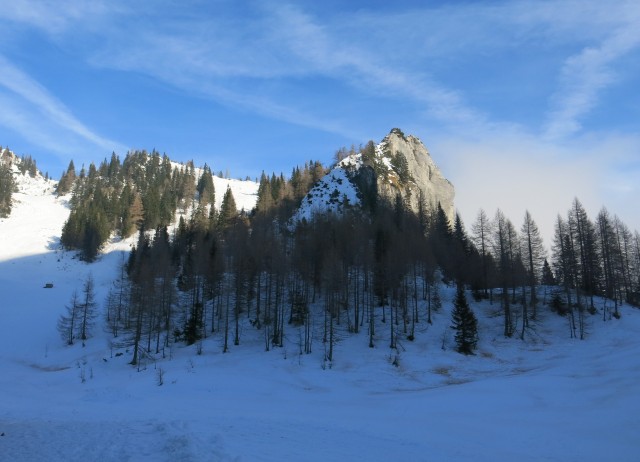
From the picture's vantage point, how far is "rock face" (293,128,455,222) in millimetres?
100562

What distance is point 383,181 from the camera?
4328 inches

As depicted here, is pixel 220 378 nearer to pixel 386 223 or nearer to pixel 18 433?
pixel 18 433

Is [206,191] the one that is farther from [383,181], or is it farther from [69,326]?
[69,326]

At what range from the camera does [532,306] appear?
56.7 m

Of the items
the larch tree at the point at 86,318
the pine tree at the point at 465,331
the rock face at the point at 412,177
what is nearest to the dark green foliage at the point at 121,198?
the larch tree at the point at 86,318

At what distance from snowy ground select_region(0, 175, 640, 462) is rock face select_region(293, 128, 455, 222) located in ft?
141

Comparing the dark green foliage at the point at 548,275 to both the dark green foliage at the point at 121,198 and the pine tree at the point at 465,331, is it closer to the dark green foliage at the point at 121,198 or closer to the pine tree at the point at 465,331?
the pine tree at the point at 465,331

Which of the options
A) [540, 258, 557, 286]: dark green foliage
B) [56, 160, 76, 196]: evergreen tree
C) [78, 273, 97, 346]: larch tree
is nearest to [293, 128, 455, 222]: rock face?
[540, 258, 557, 286]: dark green foliage

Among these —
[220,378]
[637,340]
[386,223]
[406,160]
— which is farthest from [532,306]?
[406,160]

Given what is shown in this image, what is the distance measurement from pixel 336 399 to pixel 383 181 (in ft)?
278

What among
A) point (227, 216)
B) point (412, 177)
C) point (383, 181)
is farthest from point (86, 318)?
point (412, 177)

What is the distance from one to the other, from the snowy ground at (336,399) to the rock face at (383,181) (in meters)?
43.1

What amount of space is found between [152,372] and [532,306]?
49064 millimetres

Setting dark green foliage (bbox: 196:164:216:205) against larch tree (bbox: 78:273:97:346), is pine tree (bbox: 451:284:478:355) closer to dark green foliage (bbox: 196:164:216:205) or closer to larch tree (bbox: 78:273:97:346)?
larch tree (bbox: 78:273:97:346)
